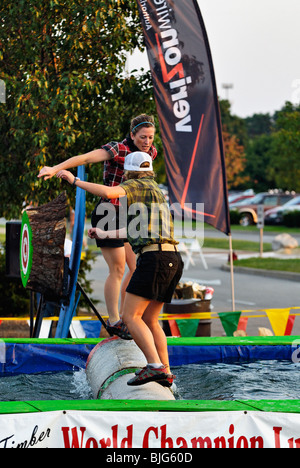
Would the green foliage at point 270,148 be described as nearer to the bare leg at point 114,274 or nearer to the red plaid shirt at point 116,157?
the red plaid shirt at point 116,157

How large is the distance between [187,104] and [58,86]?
1864 millimetres

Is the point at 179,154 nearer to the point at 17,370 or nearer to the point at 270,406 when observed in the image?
the point at 17,370

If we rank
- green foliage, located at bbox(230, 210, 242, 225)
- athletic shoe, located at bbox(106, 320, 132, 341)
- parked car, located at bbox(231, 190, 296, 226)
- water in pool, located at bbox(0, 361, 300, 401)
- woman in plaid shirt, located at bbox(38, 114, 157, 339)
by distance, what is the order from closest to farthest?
water in pool, located at bbox(0, 361, 300, 401), athletic shoe, located at bbox(106, 320, 132, 341), woman in plaid shirt, located at bbox(38, 114, 157, 339), green foliage, located at bbox(230, 210, 242, 225), parked car, located at bbox(231, 190, 296, 226)

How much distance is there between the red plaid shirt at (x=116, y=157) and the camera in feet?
21.9

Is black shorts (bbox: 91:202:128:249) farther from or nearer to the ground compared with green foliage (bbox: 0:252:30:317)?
farther from the ground

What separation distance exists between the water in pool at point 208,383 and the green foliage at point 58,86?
3643 mm

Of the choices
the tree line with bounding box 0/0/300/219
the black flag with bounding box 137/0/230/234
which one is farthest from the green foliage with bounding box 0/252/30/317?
the black flag with bounding box 137/0/230/234

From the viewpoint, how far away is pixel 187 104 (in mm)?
9453

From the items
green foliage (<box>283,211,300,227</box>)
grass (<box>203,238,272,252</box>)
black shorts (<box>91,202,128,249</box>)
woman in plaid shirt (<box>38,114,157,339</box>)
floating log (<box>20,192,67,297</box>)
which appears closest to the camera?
woman in plaid shirt (<box>38,114,157,339</box>)

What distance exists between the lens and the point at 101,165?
10703 millimetres

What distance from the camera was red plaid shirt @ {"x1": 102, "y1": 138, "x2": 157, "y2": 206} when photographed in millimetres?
6688

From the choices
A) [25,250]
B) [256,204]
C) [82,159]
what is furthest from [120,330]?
[256,204]

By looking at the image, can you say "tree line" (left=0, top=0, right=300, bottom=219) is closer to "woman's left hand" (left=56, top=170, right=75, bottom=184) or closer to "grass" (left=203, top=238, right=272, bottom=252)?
"woman's left hand" (left=56, top=170, right=75, bottom=184)
